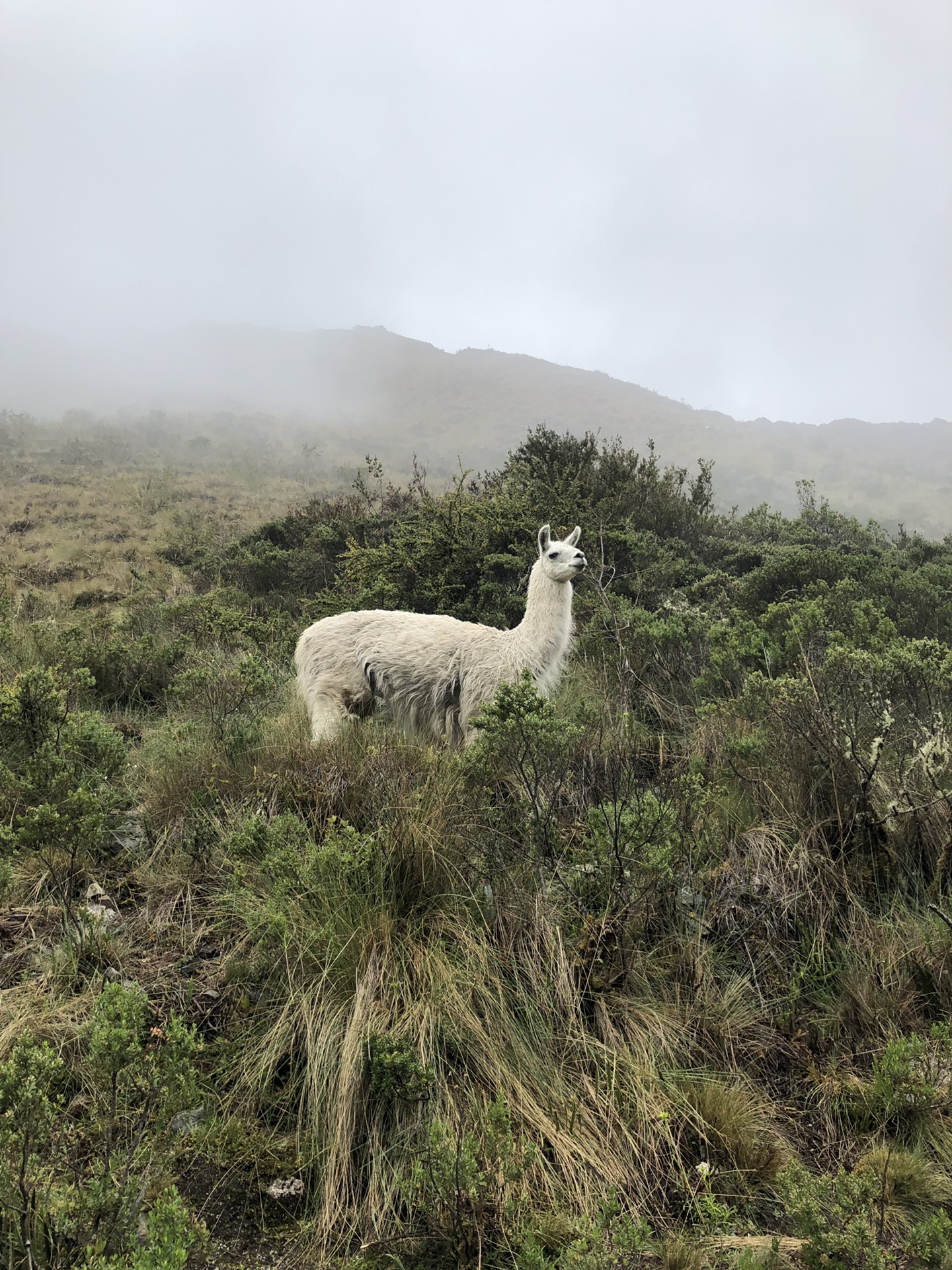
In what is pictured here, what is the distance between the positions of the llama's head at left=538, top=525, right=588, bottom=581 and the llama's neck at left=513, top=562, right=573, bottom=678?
0.07 m

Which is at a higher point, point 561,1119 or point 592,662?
point 592,662

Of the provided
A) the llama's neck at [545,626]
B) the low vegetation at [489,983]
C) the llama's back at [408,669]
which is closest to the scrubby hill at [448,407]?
the llama's neck at [545,626]

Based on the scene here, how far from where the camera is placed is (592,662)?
697 centimetres

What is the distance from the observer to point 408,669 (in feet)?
Answer: 18.0

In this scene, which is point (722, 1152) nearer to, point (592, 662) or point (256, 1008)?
point (256, 1008)

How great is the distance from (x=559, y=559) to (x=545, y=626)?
0.63 m

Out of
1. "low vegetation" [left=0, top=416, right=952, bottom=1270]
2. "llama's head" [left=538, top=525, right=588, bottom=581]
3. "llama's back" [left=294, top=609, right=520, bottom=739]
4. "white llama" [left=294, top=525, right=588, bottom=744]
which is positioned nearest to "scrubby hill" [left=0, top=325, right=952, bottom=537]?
"llama's head" [left=538, top=525, right=588, bottom=581]

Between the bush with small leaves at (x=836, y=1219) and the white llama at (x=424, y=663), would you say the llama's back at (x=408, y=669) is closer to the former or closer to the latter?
the white llama at (x=424, y=663)

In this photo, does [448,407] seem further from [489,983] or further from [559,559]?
[489,983]

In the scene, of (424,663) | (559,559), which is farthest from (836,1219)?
(559,559)

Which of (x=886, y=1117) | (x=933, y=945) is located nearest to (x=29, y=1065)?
(x=886, y=1117)

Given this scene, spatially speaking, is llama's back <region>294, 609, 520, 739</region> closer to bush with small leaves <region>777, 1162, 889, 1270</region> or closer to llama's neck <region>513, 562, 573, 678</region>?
llama's neck <region>513, 562, 573, 678</region>

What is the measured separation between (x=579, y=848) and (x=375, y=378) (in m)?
117

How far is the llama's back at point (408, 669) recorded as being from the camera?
214 inches
